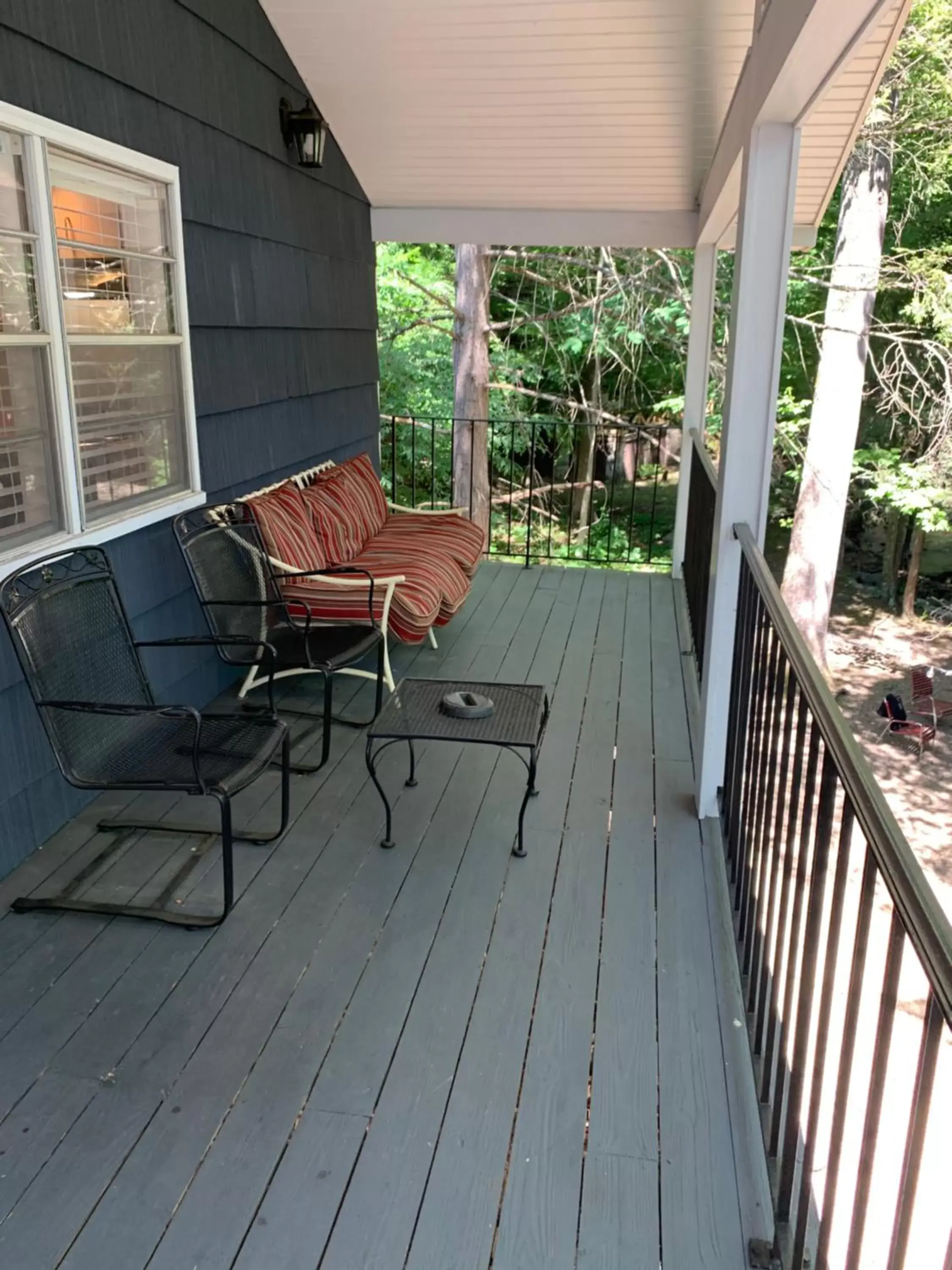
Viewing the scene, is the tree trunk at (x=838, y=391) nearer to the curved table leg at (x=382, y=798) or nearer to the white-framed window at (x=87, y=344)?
the white-framed window at (x=87, y=344)

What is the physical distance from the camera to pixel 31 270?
282cm

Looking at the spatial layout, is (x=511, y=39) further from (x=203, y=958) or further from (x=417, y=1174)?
(x=417, y=1174)

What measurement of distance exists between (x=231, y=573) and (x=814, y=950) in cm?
278

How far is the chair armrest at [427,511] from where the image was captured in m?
5.70

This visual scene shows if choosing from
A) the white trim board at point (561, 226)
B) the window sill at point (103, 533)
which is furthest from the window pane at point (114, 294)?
the white trim board at point (561, 226)

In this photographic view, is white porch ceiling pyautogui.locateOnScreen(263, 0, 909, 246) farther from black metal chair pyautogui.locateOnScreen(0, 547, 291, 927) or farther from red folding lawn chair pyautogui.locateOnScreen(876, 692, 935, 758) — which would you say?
red folding lawn chair pyautogui.locateOnScreen(876, 692, 935, 758)

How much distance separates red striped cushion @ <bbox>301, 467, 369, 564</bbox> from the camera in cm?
464

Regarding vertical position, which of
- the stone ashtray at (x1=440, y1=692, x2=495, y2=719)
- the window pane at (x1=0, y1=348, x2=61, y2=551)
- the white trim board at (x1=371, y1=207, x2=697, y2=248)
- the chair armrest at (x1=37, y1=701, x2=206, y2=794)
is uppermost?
the white trim board at (x1=371, y1=207, x2=697, y2=248)

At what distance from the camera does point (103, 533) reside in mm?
3201

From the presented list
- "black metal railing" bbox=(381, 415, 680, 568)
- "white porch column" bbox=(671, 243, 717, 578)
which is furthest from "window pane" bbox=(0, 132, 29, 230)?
"black metal railing" bbox=(381, 415, 680, 568)

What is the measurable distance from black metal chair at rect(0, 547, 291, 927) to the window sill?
0.06m

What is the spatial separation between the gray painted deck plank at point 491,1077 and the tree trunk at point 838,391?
7409 millimetres

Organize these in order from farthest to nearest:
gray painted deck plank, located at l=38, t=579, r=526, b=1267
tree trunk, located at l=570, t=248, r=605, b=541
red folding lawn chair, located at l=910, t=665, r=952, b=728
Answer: tree trunk, located at l=570, t=248, r=605, b=541 → red folding lawn chair, located at l=910, t=665, r=952, b=728 → gray painted deck plank, located at l=38, t=579, r=526, b=1267

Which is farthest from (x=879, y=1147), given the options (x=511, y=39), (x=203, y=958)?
(x=511, y=39)
